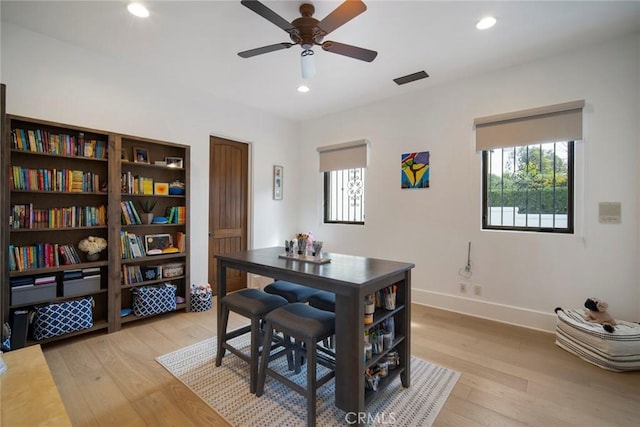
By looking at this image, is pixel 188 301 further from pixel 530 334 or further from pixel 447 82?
pixel 447 82

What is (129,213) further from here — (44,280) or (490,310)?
(490,310)

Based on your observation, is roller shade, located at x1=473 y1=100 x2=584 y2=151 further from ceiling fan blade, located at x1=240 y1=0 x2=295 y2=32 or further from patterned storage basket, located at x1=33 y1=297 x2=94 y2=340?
patterned storage basket, located at x1=33 y1=297 x2=94 y2=340

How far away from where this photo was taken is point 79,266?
2625 mm

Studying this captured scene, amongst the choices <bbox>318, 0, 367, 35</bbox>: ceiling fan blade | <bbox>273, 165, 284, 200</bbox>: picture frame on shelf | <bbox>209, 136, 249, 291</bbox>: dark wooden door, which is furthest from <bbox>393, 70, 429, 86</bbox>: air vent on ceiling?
<bbox>209, 136, 249, 291</bbox>: dark wooden door

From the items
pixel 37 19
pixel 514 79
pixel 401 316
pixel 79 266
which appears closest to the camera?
pixel 401 316

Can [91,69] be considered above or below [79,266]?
above

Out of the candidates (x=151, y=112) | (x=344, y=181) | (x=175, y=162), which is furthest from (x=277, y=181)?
(x=151, y=112)

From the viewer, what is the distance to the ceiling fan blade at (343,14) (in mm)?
1690

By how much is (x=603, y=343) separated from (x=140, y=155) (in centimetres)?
462

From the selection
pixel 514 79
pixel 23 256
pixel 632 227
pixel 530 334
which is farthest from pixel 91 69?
pixel 632 227

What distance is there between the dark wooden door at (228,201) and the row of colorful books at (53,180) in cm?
142

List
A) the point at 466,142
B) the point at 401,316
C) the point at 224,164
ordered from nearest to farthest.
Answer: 1. the point at 401,316
2. the point at 466,142
3. the point at 224,164

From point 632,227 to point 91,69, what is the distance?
5.30m

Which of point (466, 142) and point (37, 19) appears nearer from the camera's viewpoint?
point (37, 19)
